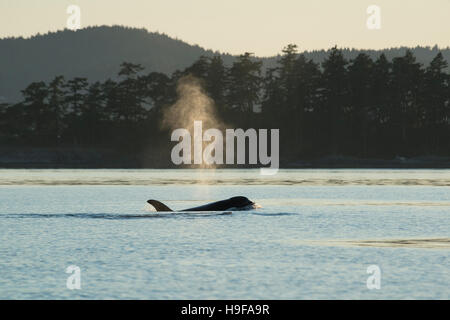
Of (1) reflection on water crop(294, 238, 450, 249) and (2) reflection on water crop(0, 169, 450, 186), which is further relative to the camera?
(2) reflection on water crop(0, 169, 450, 186)

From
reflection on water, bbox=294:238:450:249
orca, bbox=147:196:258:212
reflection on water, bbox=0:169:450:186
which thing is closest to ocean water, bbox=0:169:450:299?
reflection on water, bbox=294:238:450:249

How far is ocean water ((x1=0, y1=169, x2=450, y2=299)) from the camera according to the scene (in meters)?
29.1

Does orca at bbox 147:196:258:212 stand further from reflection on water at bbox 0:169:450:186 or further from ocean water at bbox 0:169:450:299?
reflection on water at bbox 0:169:450:186

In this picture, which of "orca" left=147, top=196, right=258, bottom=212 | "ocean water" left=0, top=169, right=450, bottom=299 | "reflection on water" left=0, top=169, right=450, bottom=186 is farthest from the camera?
"reflection on water" left=0, top=169, right=450, bottom=186

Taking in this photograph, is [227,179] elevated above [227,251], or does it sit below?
above

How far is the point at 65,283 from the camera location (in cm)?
3006

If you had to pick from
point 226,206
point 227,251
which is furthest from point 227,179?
point 227,251

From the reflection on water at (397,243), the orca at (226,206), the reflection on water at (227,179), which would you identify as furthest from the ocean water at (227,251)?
the reflection on water at (227,179)

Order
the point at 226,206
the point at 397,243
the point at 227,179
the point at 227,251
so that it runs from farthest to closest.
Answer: the point at 227,179
the point at 226,206
the point at 397,243
the point at 227,251

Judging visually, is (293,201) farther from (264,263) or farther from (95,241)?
(264,263)

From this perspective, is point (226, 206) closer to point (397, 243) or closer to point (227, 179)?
point (397, 243)

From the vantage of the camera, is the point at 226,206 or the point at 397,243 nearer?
the point at 397,243

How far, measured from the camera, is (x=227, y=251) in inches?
1521

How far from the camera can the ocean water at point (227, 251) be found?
1146 inches
